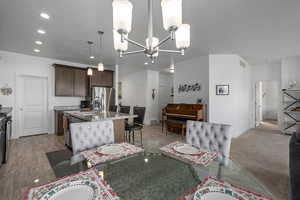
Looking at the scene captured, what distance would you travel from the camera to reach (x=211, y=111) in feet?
14.4

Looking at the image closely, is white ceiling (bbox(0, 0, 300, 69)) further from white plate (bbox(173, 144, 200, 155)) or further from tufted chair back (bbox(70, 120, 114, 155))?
white plate (bbox(173, 144, 200, 155))

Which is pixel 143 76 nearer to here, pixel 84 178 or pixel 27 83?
pixel 27 83

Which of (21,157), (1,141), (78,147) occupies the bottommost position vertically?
(21,157)

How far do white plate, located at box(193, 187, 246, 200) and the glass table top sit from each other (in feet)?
0.50

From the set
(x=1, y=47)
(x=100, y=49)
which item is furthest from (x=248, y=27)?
(x=1, y=47)

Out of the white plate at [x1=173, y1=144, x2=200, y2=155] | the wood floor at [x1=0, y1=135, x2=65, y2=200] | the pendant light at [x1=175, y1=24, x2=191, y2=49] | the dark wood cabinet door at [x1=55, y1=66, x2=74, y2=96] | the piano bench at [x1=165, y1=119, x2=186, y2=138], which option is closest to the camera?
the white plate at [x1=173, y1=144, x2=200, y2=155]

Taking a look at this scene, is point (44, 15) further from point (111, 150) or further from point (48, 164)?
point (48, 164)

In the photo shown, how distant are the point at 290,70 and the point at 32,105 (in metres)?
9.03

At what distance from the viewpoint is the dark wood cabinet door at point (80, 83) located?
4992 mm

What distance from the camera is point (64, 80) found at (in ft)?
15.7

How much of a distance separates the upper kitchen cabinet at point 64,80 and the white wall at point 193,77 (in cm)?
391

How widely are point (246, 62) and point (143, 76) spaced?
435cm

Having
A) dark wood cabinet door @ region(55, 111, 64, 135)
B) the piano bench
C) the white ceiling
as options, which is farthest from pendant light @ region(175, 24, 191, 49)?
dark wood cabinet door @ region(55, 111, 64, 135)

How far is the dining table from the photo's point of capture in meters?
0.89
